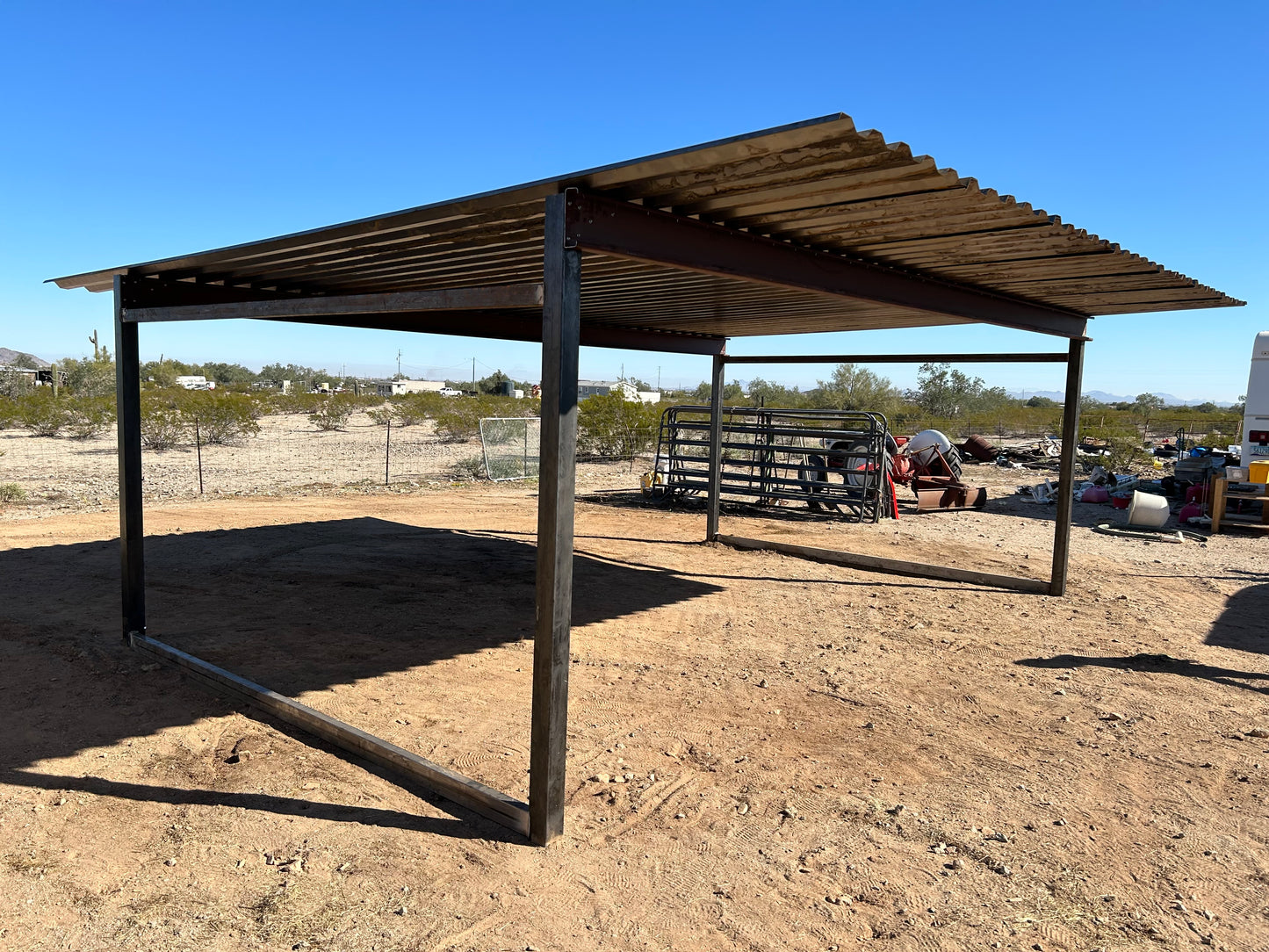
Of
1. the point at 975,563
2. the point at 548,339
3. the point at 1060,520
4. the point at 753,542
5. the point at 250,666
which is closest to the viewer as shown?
the point at 548,339

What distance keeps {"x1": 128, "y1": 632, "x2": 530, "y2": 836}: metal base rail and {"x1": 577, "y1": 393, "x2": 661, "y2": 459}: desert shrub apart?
55.1 feet

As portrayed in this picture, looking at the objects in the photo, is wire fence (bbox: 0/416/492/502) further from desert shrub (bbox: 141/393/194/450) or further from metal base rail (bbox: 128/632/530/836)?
metal base rail (bbox: 128/632/530/836)

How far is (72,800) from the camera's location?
3.91 metres

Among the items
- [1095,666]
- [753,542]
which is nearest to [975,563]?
[753,542]

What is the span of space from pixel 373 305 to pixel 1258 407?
49.7 feet

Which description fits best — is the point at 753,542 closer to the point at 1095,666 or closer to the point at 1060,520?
the point at 1060,520

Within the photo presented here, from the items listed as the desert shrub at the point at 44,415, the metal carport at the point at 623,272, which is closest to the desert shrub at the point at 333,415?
the desert shrub at the point at 44,415

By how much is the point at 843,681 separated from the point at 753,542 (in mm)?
5071

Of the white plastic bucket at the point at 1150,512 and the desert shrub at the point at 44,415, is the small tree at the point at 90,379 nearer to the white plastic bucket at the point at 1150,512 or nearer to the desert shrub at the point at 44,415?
the desert shrub at the point at 44,415

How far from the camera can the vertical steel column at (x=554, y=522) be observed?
346cm

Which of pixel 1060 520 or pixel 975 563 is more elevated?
pixel 1060 520

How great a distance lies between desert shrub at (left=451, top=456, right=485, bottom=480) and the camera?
18.6 metres

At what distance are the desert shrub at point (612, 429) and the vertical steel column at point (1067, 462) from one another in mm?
14388

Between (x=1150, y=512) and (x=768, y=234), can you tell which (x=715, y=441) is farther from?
(x=1150, y=512)
